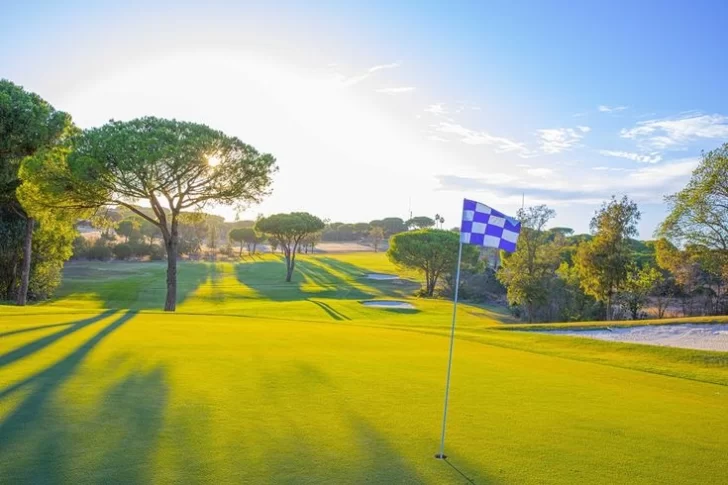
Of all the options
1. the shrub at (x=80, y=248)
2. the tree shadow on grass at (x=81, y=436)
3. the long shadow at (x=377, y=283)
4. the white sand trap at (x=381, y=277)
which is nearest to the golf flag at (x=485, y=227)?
the tree shadow on grass at (x=81, y=436)

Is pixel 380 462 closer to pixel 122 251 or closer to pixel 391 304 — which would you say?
pixel 391 304

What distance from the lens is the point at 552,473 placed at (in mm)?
6172

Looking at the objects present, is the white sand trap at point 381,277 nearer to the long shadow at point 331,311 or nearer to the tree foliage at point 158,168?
the long shadow at point 331,311

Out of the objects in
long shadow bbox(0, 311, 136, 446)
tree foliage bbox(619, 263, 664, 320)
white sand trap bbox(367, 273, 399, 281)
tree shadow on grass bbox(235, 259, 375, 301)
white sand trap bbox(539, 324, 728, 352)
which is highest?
tree foliage bbox(619, 263, 664, 320)

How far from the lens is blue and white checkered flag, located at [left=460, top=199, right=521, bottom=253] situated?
791 centimetres

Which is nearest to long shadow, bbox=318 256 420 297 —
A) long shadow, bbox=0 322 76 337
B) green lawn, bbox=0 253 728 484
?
long shadow, bbox=0 322 76 337

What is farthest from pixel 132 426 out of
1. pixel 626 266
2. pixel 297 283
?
pixel 297 283

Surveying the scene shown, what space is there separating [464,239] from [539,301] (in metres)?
42.2

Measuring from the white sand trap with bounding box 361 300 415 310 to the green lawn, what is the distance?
28.8 metres

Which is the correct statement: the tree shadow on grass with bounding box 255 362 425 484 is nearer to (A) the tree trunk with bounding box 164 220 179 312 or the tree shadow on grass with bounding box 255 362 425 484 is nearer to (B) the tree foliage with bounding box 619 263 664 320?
(A) the tree trunk with bounding box 164 220 179 312

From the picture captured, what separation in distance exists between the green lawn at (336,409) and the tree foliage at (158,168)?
11.3 meters

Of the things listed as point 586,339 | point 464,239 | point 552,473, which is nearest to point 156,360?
point 464,239

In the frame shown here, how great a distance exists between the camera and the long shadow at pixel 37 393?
22.0ft

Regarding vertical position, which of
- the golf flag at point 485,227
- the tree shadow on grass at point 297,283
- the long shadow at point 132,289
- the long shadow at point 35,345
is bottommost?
the long shadow at point 132,289
